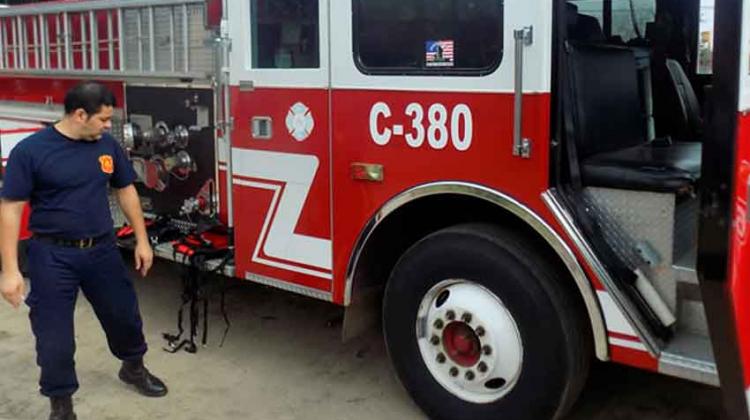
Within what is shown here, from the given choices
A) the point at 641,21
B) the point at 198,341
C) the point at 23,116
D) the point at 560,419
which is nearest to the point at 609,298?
the point at 560,419

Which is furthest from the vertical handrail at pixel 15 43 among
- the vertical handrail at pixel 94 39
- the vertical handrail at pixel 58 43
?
the vertical handrail at pixel 94 39

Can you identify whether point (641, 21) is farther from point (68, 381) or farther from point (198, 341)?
point (68, 381)

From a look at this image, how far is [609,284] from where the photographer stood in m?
3.14

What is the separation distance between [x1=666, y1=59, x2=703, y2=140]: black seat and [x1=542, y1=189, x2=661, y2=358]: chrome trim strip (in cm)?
178

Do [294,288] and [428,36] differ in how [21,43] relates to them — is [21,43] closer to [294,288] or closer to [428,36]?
[294,288]

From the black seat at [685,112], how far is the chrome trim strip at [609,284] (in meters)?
1.78

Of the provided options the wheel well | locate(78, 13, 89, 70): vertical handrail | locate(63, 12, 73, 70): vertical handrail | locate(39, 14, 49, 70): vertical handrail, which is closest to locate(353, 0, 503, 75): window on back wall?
the wheel well

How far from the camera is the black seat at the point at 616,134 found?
3.25m

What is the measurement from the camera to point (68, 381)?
12.3 ft

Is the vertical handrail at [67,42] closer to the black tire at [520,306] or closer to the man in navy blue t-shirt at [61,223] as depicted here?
the man in navy blue t-shirt at [61,223]

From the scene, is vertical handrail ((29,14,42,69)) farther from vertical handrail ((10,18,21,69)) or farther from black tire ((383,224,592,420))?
black tire ((383,224,592,420))

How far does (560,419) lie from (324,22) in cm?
191

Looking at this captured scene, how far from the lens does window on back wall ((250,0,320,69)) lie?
3934mm

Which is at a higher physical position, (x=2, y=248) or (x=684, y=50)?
(x=684, y=50)
